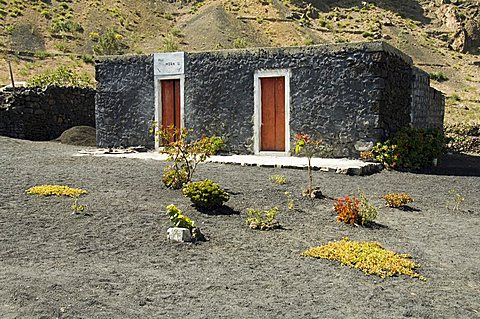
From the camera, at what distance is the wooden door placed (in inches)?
600

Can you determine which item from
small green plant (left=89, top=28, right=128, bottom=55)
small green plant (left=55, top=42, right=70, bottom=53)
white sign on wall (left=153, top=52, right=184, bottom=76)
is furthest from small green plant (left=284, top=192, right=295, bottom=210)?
small green plant (left=55, top=42, right=70, bottom=53)

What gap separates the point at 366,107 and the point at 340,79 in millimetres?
1014

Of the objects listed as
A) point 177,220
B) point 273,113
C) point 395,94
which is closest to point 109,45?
point 273,113

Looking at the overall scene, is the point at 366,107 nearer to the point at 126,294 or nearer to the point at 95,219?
the point at 95,219

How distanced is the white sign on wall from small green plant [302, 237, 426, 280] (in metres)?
9.90

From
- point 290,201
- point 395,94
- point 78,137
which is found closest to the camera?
point 290,201

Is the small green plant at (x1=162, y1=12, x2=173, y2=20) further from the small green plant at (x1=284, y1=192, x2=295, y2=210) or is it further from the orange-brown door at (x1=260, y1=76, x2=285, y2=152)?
the small green plant at (x1=284, y1=192, x2=295, y2=210)

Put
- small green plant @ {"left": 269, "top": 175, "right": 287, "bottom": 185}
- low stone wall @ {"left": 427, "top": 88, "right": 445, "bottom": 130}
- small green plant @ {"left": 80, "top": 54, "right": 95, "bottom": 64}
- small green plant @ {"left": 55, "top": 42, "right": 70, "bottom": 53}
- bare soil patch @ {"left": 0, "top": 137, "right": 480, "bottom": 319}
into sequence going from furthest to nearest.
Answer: small green plant @ {"left": 55, "top": 42, "right": 70, "bottom": 53} → small green plant @ {"left": 80, "top": 54, "right": 95, "bottom": 64} → low stone wall @ {"left": 427, "top": 88, "right": 445, "bottom": 130} → small green plant @ {"left": 269, "top": 175, "right": 287, "bottom": 185} → bare soil patch @ {"left": 0, "top": 137, "right": 480, "bottom": 319}

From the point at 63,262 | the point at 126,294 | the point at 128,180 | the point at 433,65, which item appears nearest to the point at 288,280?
the point at 126,294

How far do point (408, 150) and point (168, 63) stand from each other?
291 inches

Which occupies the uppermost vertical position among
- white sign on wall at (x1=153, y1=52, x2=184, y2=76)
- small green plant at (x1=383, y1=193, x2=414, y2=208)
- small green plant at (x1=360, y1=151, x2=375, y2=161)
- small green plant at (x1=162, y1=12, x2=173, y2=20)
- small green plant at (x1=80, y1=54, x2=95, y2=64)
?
small green plant at (x1=162, y1=12, x2=173, y2=20)

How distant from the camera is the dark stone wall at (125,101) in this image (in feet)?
50.7

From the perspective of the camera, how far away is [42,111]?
63.8 feet

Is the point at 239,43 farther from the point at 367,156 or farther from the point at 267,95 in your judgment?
the point at 367,156
